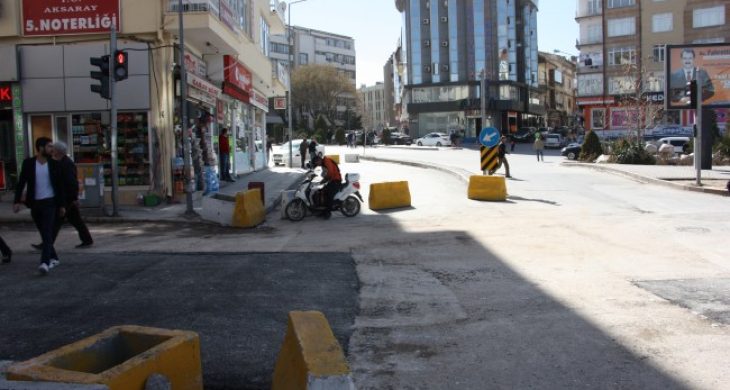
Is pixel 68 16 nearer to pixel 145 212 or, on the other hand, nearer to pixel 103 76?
pixel 103 76

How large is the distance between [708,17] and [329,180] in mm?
61896

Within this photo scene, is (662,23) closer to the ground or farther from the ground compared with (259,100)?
farther from the ground

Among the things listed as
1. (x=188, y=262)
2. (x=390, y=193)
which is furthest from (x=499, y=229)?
(x=188, y=262)

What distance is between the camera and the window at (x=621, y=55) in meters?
68.8

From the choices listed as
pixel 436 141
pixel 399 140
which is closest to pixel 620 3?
pixel 436 141

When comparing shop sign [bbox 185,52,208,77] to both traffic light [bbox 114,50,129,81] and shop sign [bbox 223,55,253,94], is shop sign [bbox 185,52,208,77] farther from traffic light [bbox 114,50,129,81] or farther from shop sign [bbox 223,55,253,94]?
traffic light [bbox 114,50,129,81]

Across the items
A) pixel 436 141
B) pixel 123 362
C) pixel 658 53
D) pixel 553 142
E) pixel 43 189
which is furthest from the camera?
pixel 658 53

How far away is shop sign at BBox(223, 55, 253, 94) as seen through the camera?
2208 cm

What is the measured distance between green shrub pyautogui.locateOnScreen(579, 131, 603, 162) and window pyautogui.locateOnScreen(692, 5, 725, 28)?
36501 millimetres

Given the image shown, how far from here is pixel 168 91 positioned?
57.8 ft

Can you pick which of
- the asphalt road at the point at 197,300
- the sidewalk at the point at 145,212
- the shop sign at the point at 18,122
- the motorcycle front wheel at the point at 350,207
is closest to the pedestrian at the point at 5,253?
the asphalt road at the point at 197,300

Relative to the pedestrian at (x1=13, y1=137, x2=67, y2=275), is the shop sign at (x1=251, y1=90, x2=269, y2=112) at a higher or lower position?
higher

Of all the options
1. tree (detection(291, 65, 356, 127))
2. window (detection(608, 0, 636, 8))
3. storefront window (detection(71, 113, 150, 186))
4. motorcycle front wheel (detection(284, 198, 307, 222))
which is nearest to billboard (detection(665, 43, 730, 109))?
motorcycle front wheel (detection(284, 198, 307, 222))

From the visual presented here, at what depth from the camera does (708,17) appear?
6462 centimetres
